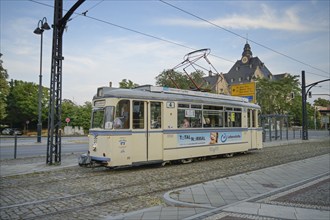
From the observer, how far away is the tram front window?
37.3ft

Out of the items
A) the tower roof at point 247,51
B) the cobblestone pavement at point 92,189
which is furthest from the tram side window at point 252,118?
the tower roof at point 247,51

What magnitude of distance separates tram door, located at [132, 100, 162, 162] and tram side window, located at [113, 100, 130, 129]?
0.28 metres

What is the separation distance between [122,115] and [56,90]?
410 cm

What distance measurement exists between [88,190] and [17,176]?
386 cm

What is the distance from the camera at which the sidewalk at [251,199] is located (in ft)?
19.1

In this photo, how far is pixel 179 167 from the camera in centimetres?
1312

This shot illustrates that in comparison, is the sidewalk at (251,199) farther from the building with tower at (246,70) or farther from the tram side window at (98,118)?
the building with tower at (246,70)

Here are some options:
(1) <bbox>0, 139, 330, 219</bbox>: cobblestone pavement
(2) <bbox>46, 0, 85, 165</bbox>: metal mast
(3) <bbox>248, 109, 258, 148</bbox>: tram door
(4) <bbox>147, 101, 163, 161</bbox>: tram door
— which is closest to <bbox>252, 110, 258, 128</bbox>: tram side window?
(3) <bbox>248, 109, 258, 148</bbox>: tram door

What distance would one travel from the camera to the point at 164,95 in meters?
12.9

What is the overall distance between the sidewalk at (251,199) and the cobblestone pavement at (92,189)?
0.71 metres

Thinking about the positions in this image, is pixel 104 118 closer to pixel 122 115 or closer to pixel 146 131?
pixel 122 115

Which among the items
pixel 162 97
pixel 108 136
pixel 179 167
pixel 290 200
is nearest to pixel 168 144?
pixel 179 167

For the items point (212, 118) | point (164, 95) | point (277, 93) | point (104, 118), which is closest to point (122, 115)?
point (104, 118)

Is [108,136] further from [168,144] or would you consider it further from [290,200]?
[290,200]
